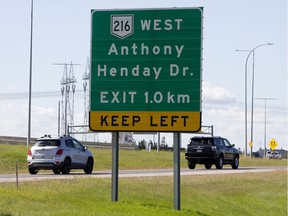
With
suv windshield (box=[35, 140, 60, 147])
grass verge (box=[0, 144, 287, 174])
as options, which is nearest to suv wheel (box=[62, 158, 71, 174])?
suv windshield (box=[35, 140, 60, 147])

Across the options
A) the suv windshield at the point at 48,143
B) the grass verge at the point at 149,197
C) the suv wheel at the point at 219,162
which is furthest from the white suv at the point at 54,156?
the suv wheel at the point at 219,162

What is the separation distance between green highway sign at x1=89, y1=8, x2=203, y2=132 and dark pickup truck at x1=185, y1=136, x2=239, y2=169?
87.6 feet

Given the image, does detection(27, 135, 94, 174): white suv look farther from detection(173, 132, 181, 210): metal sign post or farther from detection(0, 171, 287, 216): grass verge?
detection(173, 132, 181, 210): metal sign post

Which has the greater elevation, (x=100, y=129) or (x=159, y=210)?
(x=100, y=129)

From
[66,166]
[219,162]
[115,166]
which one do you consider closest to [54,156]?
[66,166]

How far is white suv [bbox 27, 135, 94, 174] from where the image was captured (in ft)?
126

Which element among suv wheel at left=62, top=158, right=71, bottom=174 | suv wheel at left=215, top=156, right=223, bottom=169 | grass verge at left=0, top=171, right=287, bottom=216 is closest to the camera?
grass verge at left=0, top=171, right=287, bottom=216

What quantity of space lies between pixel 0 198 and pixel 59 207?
5.02 ft

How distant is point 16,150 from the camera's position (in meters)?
55.5

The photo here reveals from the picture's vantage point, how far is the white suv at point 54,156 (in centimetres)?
3838

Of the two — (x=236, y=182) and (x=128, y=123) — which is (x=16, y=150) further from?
(x=128, y=123)

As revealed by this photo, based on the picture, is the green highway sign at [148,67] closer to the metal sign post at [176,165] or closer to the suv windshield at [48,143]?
the metal sign post at [176,165]

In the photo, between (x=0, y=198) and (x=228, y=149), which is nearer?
(x=0, y=198)

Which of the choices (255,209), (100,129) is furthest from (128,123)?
(255,209)
